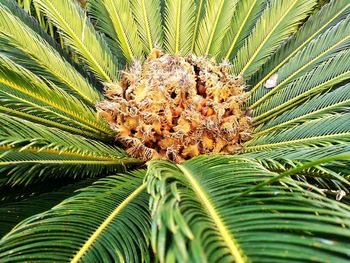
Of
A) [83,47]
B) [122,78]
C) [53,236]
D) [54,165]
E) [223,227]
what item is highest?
[83,47]

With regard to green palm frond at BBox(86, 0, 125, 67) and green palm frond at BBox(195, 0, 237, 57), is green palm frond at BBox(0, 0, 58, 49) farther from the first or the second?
green palm frond at BBox(195, 0, 237, 57)

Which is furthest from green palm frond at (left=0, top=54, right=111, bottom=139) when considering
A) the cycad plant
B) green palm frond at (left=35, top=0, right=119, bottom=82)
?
green palm frond at (left=35, top=0, right=119, bottom=82)

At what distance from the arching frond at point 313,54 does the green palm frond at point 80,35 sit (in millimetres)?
988

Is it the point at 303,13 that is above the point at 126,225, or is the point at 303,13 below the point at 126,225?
above

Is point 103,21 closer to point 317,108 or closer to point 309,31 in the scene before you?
point 309,31

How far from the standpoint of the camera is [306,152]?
5.01 ft

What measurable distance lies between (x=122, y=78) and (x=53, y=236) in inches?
56.1

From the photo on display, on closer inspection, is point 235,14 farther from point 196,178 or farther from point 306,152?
point 196,178

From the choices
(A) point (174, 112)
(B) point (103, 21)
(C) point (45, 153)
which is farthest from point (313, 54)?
(C) point (45, 153)

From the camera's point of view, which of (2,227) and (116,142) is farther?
(116,142)

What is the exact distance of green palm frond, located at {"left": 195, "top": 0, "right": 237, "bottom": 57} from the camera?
8.92ft

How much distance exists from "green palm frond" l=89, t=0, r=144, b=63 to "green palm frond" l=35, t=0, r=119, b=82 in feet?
0.55

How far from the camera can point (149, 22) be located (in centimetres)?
276

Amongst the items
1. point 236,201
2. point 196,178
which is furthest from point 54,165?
point 236,201
